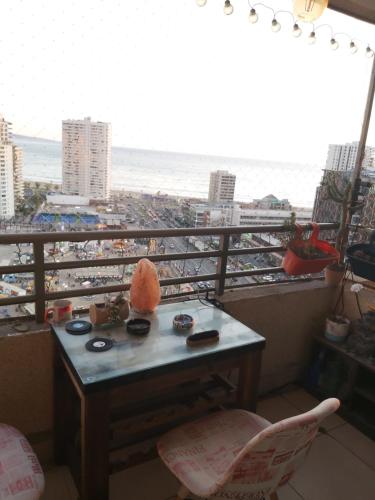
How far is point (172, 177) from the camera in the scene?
2.08 metres

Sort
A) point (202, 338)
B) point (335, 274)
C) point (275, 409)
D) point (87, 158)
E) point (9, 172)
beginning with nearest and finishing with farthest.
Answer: point (202, 338)
point (9, 172)
point (87, 158)
point (275, 409)
point (335, 274)

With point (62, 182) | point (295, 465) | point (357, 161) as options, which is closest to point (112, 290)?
point (62, 182)

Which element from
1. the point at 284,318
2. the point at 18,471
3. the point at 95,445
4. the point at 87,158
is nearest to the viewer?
the point at 18,471

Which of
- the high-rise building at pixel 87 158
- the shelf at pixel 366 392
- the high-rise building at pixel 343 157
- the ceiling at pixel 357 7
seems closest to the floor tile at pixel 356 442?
the shelf at pixel 366 392

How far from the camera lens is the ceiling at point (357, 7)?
8.05 ft

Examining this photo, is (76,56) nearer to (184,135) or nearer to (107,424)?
(184,135)

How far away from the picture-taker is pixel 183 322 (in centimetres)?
175

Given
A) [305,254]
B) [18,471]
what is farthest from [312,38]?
[18,471]

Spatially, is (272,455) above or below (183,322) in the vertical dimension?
below

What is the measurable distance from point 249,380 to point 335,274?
4.46ft

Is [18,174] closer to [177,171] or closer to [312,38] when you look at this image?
[177,171]

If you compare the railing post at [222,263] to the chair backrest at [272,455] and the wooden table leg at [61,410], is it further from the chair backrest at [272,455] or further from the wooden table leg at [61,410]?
the chair backrest at [272,455]

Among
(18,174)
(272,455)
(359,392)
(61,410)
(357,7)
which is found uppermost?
(357,7)

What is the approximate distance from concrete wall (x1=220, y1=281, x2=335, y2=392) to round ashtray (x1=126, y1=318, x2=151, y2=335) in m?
0.76
